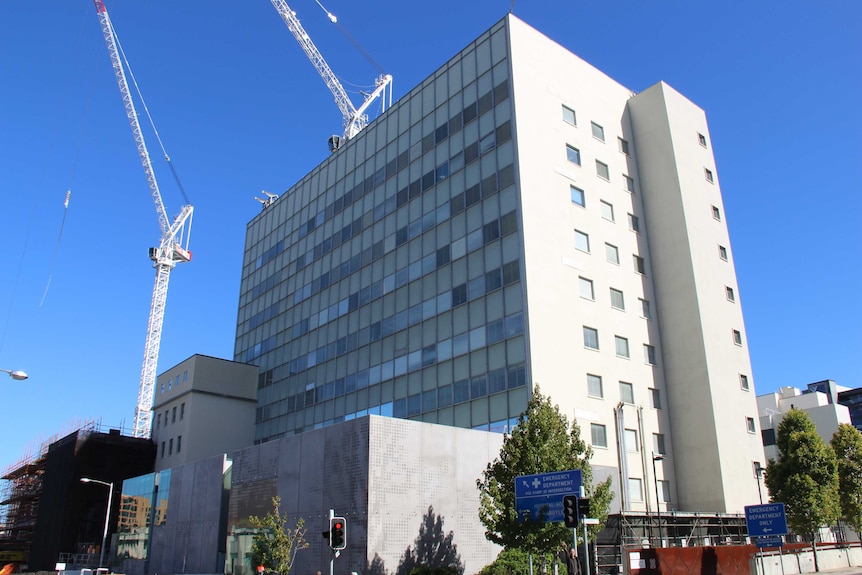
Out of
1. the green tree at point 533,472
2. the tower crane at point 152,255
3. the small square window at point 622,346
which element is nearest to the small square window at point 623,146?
the small square window at point 622,346

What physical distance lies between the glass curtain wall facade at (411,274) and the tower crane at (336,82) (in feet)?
104

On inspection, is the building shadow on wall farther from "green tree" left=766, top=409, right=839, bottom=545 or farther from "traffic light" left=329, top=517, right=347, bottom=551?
"green tree" left=766, top=409, right=839, bottom=545

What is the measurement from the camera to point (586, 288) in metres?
47.5

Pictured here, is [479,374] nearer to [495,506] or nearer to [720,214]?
[495,506]

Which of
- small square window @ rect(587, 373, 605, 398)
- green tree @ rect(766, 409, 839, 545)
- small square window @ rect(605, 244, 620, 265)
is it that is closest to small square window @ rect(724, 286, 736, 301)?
small square window @ rect(605, 244, 620, 265)

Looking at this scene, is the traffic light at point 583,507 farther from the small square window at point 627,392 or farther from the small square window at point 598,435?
the small square window at point 627,392

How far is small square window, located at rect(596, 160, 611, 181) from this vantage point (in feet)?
174

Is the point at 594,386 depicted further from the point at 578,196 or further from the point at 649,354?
the point at 578,196

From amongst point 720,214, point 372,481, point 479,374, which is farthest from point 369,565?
point 720,214

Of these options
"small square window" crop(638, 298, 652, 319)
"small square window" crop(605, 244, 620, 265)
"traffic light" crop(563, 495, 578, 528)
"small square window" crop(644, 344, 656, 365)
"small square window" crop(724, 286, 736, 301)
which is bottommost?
"traffic light" crop(563, 495, 578, 528)

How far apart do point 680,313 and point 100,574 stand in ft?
144

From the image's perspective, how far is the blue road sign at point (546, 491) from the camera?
25.9m

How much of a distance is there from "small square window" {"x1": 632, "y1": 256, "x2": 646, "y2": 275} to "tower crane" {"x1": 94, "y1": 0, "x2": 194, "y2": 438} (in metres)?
101

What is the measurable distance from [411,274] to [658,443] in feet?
73.2
